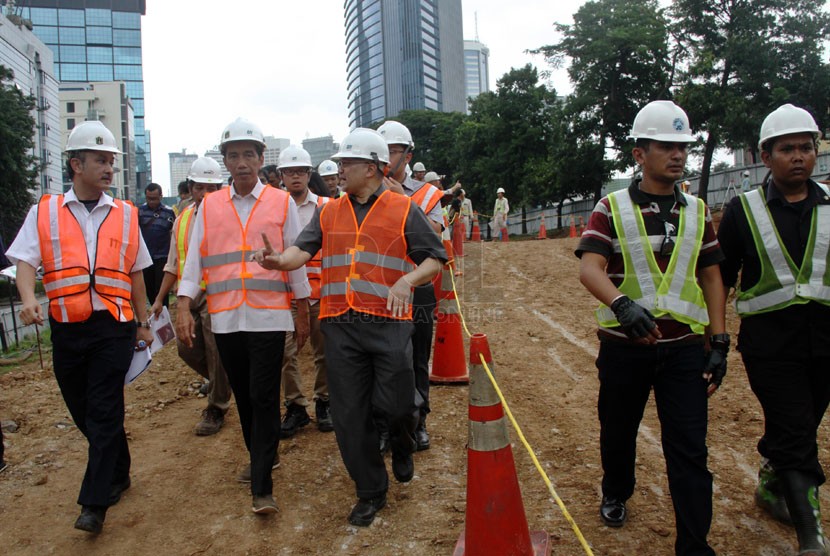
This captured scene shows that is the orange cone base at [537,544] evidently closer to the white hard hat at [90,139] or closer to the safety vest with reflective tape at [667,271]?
the safety vest with reflective tape at [667,271]

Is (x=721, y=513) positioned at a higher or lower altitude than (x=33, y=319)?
lower

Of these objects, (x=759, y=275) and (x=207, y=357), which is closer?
(x=759, y=275)

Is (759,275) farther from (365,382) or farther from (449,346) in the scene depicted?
(449,346)

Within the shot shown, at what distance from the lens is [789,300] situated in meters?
3.43

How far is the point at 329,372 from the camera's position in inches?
153

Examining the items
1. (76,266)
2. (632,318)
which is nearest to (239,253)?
(76,266)

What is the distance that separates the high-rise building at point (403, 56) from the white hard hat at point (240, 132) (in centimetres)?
10188

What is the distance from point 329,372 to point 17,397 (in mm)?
4678

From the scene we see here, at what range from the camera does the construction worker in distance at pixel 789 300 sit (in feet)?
11.0

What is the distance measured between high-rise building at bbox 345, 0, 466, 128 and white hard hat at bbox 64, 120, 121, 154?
334ft

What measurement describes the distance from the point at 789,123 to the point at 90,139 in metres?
3.94

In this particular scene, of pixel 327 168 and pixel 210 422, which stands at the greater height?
pixel 327 168

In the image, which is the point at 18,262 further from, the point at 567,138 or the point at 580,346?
the point at 567,138

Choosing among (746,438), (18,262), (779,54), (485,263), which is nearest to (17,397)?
(18,262)
